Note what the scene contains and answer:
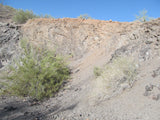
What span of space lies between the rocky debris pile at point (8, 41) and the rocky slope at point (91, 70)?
2.99ft

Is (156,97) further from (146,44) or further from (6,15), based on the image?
(6,15)

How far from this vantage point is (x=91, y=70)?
912 centimetres

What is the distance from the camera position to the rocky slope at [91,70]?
4234 mm

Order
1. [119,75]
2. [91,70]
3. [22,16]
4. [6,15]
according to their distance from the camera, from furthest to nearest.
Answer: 1. [6,15]
2. [22,16]
3. [91,70]
4. [119,75]

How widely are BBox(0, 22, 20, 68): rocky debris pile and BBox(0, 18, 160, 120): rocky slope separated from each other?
91 centimetres

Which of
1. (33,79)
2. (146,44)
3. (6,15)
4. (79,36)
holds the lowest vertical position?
(33,79)

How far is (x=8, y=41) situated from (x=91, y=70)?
29.1ft

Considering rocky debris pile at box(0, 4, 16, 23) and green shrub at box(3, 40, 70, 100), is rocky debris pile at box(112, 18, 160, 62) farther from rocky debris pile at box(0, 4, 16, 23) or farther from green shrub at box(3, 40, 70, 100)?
rocky debris pile at box(0, 4, 16, 23)

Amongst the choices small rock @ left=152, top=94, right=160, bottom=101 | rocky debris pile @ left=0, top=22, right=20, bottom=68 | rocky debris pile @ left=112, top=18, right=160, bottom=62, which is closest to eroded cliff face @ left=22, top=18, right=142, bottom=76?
rocky debris pile @ left=0, top=22, right=20, bottom=68

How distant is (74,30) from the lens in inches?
532

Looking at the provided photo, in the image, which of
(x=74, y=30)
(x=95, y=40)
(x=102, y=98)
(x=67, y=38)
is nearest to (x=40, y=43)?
(x=67, y=38)

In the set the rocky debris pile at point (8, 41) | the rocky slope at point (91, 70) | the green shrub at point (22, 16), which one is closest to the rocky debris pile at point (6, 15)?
the green shrub at point (22, 16)

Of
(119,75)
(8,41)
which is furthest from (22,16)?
(119,75)

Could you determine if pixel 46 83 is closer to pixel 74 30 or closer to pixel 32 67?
pixel 32 67
